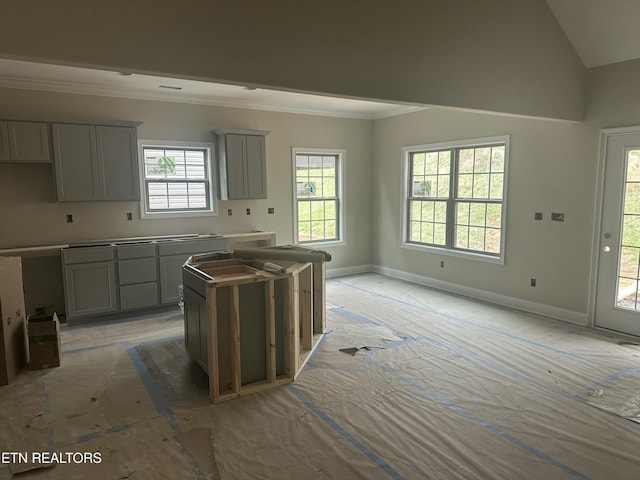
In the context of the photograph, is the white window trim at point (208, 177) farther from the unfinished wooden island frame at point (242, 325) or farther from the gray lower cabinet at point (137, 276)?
the unfinished wooden island frame at point (242, 325)

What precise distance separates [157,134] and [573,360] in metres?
5.60

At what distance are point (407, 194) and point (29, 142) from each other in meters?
5.40

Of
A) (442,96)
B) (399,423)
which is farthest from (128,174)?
(399,423)

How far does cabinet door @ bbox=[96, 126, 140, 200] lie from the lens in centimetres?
534

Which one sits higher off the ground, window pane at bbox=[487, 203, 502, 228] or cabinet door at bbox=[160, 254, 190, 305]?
window pane at bbox=[487, 203, 502, 228]

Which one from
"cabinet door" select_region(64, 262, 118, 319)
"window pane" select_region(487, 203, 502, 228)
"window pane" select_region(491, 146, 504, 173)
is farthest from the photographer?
"window pane" select_region(487, 203, 502, 228)

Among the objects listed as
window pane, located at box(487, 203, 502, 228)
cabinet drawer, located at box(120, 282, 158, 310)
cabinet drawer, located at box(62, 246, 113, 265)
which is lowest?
cabinet drawer, located at box(120, 282, 158, 310)

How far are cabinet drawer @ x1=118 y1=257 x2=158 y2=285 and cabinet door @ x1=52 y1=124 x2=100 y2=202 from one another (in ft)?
3.00

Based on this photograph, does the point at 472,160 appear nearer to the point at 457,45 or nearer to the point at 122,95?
the point at 457,45

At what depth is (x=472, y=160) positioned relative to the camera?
20.3ft

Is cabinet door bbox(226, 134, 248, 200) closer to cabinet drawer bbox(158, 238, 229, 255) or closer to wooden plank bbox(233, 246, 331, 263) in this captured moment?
cabinet drawer bbox(158, 238, 229, 255)

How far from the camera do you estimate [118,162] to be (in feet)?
17.8

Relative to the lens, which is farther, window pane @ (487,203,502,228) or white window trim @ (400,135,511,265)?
window pane @ (487,203,502,228)

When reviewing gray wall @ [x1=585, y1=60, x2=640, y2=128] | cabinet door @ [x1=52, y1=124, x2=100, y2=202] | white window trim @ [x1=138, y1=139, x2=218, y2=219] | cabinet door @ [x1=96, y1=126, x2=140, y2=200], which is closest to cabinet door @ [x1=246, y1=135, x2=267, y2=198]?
white window trim @ [x1=138, y1=139, x2=218, y2=219]
